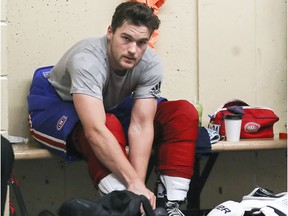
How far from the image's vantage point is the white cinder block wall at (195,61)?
3.17 m

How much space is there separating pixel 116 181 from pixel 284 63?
1484 mm

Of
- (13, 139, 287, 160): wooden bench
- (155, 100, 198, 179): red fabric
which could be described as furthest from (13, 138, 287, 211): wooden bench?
(155, 100, 198, 179): red fabric

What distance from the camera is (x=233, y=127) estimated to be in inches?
118

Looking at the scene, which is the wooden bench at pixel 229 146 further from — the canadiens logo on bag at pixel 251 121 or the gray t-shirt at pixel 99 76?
the gray t-shirt at pixel 99 76

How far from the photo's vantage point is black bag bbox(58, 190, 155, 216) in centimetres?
211

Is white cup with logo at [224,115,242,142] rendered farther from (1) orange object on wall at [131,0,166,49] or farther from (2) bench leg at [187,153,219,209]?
(1) orange object on wall at [131,0,166,49]

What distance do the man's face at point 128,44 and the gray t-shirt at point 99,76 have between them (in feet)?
0.20

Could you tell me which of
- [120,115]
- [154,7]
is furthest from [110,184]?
[154,7]

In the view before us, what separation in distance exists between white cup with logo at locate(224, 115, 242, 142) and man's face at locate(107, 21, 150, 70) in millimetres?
628

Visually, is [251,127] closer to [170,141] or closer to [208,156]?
[208,156]

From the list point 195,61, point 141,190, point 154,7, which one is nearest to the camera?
point 141,190

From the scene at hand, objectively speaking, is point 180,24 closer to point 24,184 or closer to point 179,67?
point 179,67

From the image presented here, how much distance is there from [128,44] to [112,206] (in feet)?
2.48

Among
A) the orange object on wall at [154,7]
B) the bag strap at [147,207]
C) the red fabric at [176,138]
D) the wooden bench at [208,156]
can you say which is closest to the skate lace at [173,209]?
the red fabric at [176,138]
